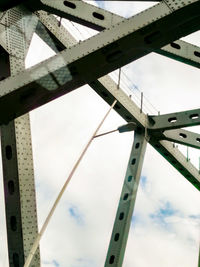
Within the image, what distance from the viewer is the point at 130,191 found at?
26.8ft

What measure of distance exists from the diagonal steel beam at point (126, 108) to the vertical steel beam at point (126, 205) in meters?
0.62

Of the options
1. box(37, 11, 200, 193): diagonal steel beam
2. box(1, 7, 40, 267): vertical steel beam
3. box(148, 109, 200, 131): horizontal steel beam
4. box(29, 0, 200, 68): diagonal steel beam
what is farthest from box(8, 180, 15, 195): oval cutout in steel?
box(148, 109, 200, 131): horizontal steel beam

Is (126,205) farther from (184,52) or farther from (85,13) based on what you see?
(85,13)

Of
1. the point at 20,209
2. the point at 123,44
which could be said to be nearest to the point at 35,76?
the point at 123,44

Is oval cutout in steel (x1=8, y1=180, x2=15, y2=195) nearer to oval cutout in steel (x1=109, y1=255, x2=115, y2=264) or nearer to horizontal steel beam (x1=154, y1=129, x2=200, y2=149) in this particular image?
oval cutout in steel (x1=109, y1=255, x2=115, y2=264)

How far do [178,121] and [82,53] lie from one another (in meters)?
5.11

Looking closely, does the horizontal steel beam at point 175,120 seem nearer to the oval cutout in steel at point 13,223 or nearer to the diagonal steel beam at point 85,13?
the diagonal steel beam at point 85,13

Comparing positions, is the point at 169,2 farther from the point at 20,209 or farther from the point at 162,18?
the point at 20,209

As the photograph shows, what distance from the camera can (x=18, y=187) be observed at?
4.68 meters

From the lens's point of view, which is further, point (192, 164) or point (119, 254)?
point (192, 164)

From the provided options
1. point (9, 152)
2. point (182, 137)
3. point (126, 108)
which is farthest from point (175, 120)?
point (9, 152)

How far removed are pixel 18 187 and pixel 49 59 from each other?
67.7 inches

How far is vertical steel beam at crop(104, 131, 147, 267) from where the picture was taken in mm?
7664

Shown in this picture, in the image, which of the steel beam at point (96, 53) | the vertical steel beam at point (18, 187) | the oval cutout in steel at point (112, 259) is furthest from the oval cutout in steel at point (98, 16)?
the oval cutout in steel at point (112, 259)
